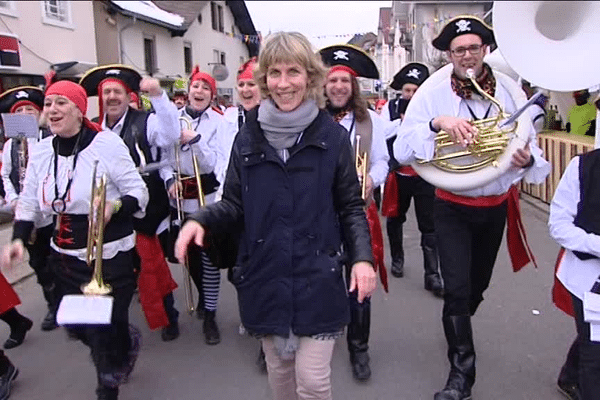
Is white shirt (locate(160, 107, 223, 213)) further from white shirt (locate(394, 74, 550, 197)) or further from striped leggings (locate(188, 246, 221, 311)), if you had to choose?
white shirt (locate(394, 74, 550, 197))

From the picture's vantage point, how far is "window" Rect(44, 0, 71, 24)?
13.5 meters

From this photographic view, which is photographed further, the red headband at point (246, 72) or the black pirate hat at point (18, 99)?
the black pirate hat at point (18, 99)

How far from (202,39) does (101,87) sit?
22.7m

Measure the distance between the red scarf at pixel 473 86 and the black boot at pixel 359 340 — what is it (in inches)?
54.1

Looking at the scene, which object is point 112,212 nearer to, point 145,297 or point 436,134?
point 145,297

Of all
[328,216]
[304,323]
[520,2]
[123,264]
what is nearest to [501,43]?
[520,2]

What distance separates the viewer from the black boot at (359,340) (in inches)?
136

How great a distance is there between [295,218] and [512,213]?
166 centimetres

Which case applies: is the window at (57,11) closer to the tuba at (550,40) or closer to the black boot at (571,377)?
the tuba at (550,40)

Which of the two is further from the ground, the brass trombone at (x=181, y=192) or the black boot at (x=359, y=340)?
the brass trombone at (x=181, y=192)

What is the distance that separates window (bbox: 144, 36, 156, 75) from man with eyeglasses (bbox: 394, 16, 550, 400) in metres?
18.1

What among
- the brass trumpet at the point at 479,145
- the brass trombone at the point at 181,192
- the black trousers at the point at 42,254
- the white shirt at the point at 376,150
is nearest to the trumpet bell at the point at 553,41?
the brass trumpet at the point at 479,145

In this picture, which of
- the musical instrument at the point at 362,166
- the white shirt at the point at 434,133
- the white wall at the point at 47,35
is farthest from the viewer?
the white wall at the point at 47,35

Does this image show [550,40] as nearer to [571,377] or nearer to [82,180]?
[571,377]
